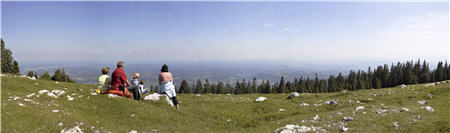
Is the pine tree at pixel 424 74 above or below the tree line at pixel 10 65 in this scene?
below

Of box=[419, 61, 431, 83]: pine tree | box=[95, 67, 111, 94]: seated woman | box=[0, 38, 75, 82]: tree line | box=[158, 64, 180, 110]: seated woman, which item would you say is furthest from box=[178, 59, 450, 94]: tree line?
box=[158, 64, 180, 110]: seated woman

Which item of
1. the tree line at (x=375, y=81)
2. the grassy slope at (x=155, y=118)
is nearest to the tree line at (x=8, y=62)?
the tree line at (x=375, y=81)

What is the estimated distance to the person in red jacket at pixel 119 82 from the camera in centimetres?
1441

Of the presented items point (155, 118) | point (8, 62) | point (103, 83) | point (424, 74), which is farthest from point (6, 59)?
point (424, 74)

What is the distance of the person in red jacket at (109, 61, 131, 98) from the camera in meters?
14.4

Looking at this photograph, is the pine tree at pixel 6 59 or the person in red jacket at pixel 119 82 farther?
the pine tree at pixel 6 59

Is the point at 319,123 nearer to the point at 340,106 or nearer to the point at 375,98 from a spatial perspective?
the point at 340,106

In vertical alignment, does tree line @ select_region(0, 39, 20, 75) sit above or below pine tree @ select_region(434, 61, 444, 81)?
above

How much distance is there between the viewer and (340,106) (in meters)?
18.7

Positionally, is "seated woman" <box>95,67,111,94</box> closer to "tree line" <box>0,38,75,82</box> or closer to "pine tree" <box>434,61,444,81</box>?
"tree line" <box>0,38,75,82</box>

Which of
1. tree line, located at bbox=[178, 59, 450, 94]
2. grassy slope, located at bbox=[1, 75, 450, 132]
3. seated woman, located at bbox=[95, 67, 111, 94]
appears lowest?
tree line, located at bbox=[178, 59, 450, 94]

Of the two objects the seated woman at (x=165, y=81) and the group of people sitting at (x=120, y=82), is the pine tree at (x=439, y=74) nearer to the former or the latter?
the seated woman at (x=165, y=81)

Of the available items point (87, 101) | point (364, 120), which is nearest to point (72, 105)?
point (87, 101)

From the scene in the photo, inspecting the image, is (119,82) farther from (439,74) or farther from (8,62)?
(439,74)
